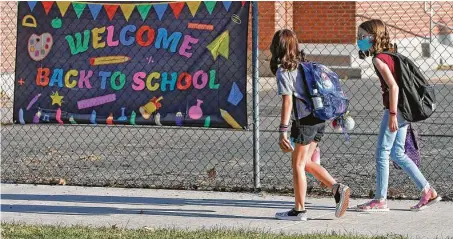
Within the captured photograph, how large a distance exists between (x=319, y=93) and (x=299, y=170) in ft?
1.95

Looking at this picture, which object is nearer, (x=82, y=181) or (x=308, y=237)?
(x=308, y=237)

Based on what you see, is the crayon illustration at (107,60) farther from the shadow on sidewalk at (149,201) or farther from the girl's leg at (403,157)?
the girl's leg at (403,157)

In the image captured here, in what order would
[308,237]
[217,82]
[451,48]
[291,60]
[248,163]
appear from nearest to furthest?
[308,237] < [291,60] < [217,82] < [248,163] < [451,48]

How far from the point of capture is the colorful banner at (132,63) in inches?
352

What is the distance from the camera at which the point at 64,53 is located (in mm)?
9547

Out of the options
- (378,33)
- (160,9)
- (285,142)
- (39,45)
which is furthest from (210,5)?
(285,142)

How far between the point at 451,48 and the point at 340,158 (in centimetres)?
1440

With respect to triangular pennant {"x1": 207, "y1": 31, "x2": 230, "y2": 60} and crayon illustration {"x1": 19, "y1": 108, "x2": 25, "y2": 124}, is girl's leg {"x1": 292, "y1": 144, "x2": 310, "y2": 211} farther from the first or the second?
crayon illustration {"x1": 19, "y1": 108, "x2": 25, "y2": 124}

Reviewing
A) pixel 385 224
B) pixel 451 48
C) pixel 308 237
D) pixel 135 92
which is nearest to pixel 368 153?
pixel 135 92

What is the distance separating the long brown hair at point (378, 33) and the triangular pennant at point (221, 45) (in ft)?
5.34

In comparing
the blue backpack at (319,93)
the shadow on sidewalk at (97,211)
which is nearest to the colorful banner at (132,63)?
the shadow on sidewalk at (97,211)

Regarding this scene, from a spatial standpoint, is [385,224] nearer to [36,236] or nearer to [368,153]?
[36,236]

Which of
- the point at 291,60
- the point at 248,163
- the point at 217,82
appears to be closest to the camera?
the point at 291,60

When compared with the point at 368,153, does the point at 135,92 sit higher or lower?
higher
